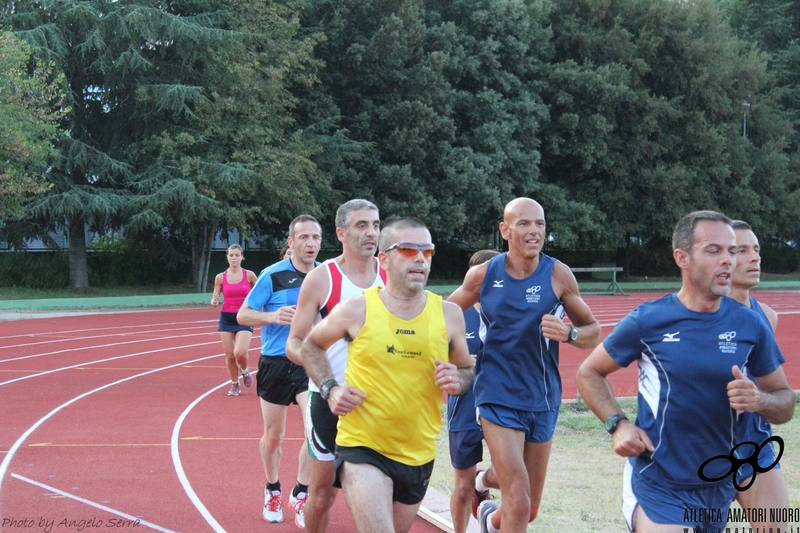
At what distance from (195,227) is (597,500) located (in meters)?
26.2

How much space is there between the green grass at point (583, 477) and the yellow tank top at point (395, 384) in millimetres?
2060

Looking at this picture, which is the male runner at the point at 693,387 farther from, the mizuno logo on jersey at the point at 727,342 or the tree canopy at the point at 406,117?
the tree canopy at the point at 406,117

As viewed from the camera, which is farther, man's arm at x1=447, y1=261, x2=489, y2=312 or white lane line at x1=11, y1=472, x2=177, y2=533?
white lane line at x1=11, y1=472, x2=177, y2=533

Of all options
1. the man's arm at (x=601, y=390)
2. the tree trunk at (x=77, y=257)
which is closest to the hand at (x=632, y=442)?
the man's arm at (x=601, y=390)

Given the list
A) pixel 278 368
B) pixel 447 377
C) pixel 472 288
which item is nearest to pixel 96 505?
pixel 278 368

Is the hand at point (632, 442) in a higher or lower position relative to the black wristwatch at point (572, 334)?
lower

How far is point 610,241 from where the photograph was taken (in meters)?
39.2

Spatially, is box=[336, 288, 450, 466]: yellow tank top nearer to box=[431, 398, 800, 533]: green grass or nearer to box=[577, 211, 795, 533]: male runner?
box=[577, 211, 795, 533]: male runner


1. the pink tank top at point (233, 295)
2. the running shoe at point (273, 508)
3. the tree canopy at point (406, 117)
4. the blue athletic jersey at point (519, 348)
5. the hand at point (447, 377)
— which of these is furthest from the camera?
the tree canopy at point (406, 117)

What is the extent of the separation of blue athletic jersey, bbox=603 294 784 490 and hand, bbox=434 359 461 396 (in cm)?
84

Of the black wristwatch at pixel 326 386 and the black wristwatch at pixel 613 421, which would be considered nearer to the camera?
the black wristwatch at pixel 613 421

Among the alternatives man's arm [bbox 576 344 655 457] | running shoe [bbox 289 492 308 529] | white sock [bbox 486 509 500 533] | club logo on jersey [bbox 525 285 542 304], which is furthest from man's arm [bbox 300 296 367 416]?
running shoe [bbox 289 492 308 529]

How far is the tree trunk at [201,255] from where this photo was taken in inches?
1238

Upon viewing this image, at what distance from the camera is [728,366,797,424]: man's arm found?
10.8 feet
